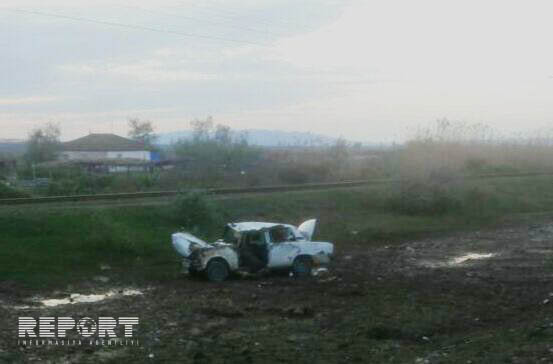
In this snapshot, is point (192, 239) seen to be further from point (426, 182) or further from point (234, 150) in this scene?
point (234, 150)

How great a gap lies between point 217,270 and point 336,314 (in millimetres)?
5801

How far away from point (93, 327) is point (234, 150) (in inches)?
2128

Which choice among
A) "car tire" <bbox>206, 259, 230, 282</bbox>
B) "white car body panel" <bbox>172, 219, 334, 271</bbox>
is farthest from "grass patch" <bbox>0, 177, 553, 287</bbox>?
"car tire" <bbox>206, 259, 230, 282</bbox>

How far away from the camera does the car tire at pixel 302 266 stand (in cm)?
2245

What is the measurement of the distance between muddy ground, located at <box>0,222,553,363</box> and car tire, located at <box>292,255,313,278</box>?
0.35 metres

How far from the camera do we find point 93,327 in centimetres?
1418

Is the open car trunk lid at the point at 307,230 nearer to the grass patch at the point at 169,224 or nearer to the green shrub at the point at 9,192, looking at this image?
the grass patch at the point at 169,224

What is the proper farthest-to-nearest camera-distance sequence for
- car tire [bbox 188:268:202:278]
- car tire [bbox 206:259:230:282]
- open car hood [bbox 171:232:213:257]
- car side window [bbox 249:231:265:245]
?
1. car side window [bbox 249:231:265:245]
2. open car hood [bbox 171:232:213:257]
3. car tire [bbox 188:268:202:278]
4. car tire [bbox 206:259:230:282]

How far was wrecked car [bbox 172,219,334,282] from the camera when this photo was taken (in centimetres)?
2148

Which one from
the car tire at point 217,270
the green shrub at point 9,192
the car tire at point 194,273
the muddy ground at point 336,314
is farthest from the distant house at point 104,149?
the muddy ground at point 336,314

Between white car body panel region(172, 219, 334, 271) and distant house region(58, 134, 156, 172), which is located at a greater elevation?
distant house region(58, 134, 156, 172)

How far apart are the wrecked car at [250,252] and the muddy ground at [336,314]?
1.35 feet

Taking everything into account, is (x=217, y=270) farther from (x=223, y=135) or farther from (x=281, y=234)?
(x=223, y=135)

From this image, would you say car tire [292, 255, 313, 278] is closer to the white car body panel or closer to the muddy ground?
the white car body panel
